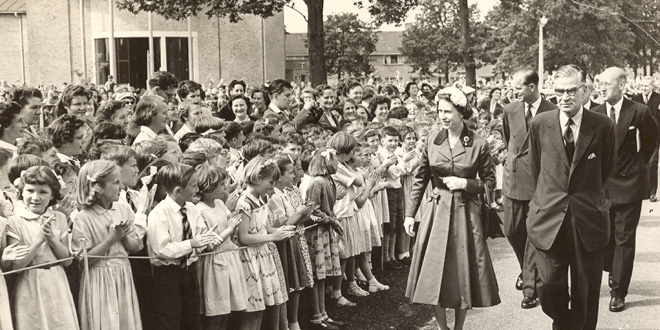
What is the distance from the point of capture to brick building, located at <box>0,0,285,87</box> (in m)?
50.3

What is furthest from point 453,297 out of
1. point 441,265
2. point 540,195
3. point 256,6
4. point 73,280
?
point 256,6

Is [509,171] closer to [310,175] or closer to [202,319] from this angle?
[310,175]

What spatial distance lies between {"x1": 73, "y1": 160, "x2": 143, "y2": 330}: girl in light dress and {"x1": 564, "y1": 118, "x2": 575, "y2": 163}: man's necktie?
3.40m

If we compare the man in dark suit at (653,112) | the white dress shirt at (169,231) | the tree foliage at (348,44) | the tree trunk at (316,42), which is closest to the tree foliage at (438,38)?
the tree foliage at (348,44)

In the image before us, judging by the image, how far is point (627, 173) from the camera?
9.04 m

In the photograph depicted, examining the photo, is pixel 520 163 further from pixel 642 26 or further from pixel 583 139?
pixel 642 26

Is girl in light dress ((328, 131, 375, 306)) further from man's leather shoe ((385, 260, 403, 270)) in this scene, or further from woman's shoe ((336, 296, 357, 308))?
man's leather shoe ((385, 260, 403, 270))

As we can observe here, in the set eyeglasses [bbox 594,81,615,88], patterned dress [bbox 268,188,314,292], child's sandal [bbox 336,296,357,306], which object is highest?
eyeglasses [bbox 594,81,615,88]

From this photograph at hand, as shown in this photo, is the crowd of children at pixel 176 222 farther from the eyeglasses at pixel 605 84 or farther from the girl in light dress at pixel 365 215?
the eyeglasses at pixel 605 84

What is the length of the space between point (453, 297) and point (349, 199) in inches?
89.9

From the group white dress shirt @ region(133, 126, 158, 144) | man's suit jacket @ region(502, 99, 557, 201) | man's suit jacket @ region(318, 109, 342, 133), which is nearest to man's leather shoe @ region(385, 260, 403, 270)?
man's suit jacket @ region(318, 109, 342, 133)

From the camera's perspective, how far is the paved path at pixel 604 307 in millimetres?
8180

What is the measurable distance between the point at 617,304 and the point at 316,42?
18482 millimetres

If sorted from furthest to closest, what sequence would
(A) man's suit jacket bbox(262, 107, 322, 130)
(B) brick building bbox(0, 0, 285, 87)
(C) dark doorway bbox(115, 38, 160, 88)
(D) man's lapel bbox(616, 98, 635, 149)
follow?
1. (B) brick building bbox(0, 0, 285, 87)
2. (C) dark doorway bbox(115, 38, 160, 88)
3. (A) man's suit jacket bbox(262, 107, 322, 130)
4. (D) man's lapel bbox(616, 98, 635, 149)
